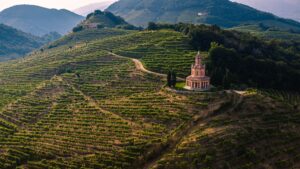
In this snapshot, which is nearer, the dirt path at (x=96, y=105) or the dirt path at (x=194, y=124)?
the dirt path at (x=194, y=124)

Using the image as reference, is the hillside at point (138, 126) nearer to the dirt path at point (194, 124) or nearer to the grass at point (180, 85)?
the dirt path at point (194, 124)

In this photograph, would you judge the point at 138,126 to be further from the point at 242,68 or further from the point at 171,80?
the point at 242,68

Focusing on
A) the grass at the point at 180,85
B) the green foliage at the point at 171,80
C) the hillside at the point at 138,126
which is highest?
the green foliage at the point at 171,80

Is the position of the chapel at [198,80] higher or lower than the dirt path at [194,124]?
higher

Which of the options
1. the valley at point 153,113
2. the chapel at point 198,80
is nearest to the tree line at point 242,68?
the valley at point 153,113

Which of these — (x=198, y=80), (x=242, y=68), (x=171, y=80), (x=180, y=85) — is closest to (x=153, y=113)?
(x=171, y=80)

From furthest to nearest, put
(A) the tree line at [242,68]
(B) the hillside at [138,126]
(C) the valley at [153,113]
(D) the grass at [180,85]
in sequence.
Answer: (A) the tree line at [242,68]
(D) the grass at [180,85]
(C) the valley at [153,113]
(B) the hillside at [138,126]

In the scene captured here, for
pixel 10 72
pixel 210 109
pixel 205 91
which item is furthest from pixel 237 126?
pixel 10 72

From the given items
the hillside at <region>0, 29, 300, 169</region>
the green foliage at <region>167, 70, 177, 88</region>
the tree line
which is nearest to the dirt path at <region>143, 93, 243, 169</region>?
the hillside at <region>0, 29, 300, 169</region>

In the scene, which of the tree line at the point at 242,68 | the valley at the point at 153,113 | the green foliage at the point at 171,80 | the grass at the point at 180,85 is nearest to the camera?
the valley at the point at 153,113
